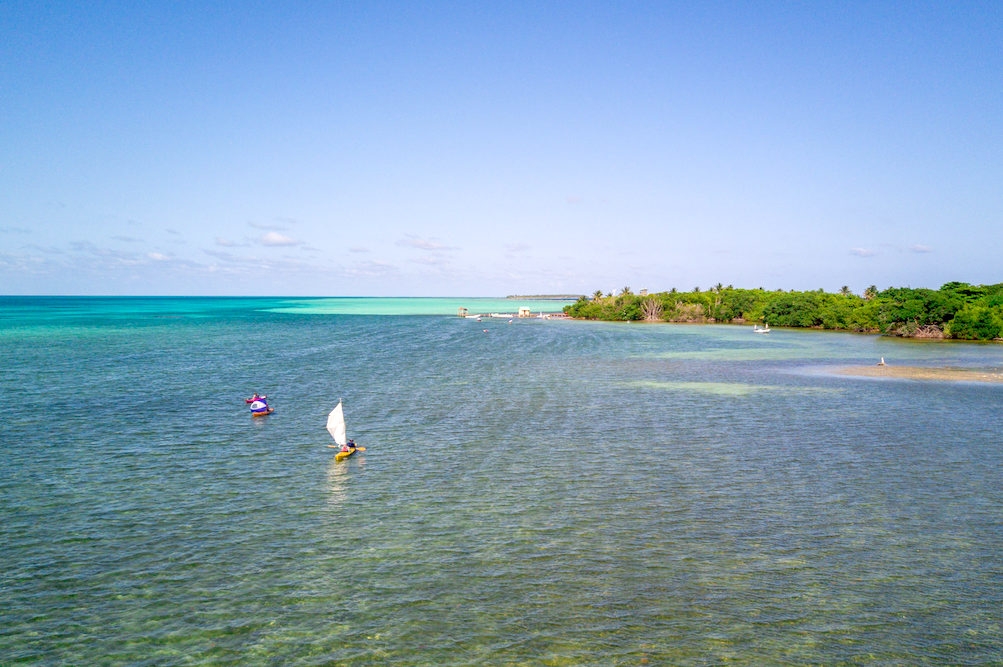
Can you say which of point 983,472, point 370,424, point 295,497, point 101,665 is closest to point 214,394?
point 370,424

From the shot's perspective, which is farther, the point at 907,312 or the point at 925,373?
the point at 907,312

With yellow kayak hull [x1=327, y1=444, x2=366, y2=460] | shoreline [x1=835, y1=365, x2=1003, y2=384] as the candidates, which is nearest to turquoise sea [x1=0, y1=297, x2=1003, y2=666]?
yellow kayak hull [x1=327, y1=444, x2=366, y2=460]

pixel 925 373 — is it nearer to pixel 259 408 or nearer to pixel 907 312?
pixel 907 312

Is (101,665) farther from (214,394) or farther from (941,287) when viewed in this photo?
(941,287)

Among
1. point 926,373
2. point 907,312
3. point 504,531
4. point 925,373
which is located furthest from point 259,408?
point 907,312

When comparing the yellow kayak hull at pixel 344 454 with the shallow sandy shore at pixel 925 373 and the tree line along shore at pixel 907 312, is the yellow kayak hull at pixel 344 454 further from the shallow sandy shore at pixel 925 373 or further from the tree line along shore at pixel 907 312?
the tree line along shore at pixel 907 312

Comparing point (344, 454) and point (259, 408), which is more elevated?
point (259, 408)
